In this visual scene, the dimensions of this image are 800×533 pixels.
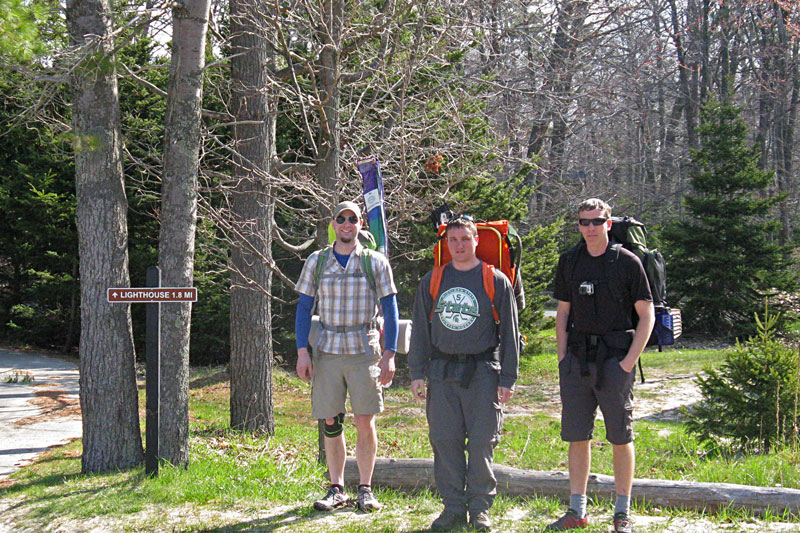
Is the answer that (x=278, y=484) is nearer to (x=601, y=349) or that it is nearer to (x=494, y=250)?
(x=494, y=250)

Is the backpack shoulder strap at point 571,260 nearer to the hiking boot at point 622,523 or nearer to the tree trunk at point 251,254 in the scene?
the hiking boot at point 622,523

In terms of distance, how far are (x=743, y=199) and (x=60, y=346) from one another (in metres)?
18.1

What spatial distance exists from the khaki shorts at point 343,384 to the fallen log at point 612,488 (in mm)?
993

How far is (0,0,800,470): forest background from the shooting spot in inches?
252

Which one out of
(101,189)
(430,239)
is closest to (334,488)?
(101,189)

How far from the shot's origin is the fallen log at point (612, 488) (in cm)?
479

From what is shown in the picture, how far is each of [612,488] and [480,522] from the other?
1.27 metres

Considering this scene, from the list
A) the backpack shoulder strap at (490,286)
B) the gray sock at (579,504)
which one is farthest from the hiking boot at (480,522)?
the backpack shoulder strap at (490,286)

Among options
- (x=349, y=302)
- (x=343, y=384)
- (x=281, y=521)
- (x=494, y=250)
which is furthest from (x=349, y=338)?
(x=281, y=521)

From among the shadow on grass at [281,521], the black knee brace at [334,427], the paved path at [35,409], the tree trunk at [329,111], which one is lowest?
the paved path at [35,409]

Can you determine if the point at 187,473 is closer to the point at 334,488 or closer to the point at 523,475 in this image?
the point at 334,488

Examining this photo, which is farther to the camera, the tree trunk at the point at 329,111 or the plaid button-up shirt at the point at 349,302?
the tree trunk at the point at 329,111

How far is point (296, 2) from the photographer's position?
7.42 meters

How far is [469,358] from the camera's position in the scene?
14.7 ft
